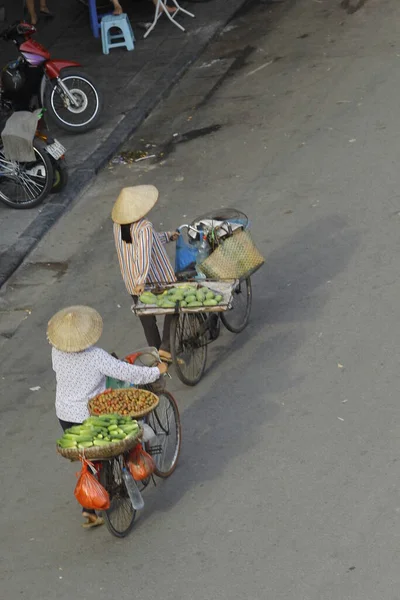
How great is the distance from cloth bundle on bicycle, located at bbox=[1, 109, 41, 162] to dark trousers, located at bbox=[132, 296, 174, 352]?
3570mm

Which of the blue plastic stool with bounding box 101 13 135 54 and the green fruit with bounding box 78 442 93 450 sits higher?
the green fruit with bounding box 78 442 93 450

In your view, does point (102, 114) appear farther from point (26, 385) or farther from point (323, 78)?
point (26, 385)

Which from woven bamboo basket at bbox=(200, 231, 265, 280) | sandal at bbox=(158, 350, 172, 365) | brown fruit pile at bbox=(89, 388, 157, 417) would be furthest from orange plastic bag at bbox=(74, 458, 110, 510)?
woven bamboo basket at bbox=(200, 231, 265, 280)

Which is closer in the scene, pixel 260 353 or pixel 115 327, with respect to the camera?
pixel 260 353

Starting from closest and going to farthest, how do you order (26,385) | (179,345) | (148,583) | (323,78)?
1. (148,583)
2. (179,345)
3. (26,385)
4. (323,78)

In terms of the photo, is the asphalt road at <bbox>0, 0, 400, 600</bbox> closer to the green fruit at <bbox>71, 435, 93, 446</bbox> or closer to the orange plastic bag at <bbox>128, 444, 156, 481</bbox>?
the orange plastic bag at <bbox>128, 444, 156, 481</bbox>

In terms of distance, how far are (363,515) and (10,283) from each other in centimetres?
512

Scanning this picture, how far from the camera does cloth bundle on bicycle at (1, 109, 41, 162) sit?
11453 mm

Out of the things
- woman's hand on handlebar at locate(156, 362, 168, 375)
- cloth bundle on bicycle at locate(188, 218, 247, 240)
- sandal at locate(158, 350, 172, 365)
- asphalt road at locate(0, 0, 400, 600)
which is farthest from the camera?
cloth bundle on bicycle at locate(188, 218, 247, 240)

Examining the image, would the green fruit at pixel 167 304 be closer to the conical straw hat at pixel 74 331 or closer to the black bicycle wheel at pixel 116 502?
the conical straw hat at pixel 74 331

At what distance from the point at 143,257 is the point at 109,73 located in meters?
7.74

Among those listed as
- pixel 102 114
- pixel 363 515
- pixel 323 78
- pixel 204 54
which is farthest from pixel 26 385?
pixel 204 54

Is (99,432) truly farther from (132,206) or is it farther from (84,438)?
(132,206)

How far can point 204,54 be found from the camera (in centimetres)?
1566
